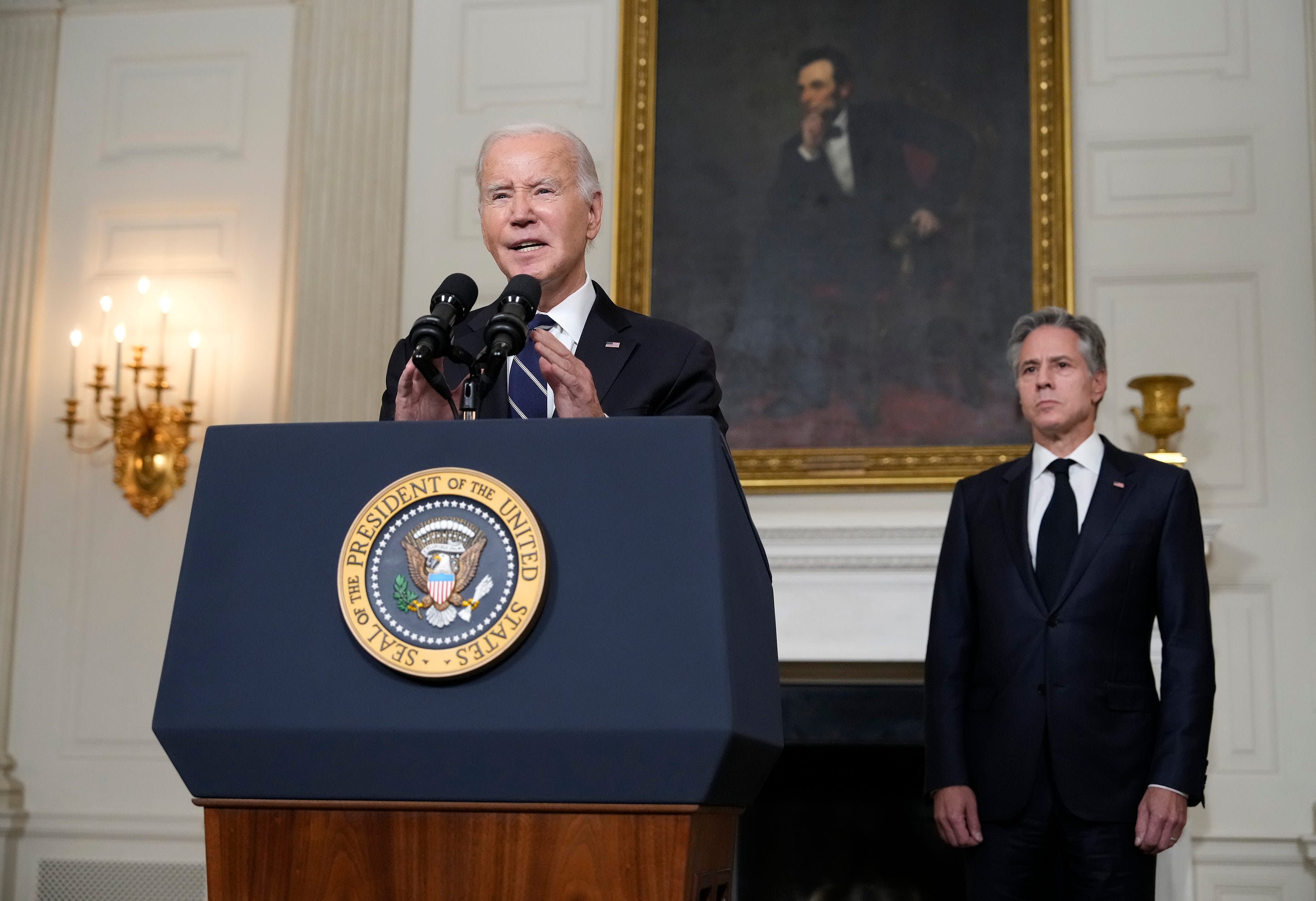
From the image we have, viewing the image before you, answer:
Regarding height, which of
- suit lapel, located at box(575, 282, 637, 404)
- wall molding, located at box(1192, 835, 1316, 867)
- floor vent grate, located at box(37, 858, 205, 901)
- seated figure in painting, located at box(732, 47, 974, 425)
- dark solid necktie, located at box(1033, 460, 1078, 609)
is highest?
seated figure in painting, located at box(732, 47, 974, 425)

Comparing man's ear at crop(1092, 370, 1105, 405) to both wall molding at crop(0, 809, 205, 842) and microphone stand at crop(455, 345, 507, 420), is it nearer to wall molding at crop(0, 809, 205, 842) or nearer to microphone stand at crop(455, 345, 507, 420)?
microphone stand at crop(455, 345, 507, 420)

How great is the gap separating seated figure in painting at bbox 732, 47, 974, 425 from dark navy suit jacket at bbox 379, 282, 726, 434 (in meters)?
3.01

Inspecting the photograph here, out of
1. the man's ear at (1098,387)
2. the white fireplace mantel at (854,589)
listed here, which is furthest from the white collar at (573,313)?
the white fireplace mantel at (854,589)

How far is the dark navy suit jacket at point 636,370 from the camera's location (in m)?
1.65

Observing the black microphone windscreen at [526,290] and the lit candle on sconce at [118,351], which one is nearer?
the black microphone windscreen at [526,290]

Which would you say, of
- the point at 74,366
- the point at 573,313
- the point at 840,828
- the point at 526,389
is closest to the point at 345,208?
the point at 74,366

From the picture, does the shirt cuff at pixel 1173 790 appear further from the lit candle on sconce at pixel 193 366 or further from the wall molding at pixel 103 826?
the lit candle on sconce at pixel 193 366

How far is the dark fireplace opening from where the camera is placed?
4617 mm

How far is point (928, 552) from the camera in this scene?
4.41 metres

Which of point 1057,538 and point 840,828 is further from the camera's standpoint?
point 840,828

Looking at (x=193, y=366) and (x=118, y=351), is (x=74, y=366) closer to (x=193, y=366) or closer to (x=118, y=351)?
(x=118, y=351)

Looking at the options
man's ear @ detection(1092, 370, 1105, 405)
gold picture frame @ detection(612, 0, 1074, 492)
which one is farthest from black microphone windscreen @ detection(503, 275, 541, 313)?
gold picture frame @ detection(612, 0, 1074, 492)

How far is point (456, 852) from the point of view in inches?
45.3

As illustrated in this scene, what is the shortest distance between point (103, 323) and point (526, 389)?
411 centimetres
